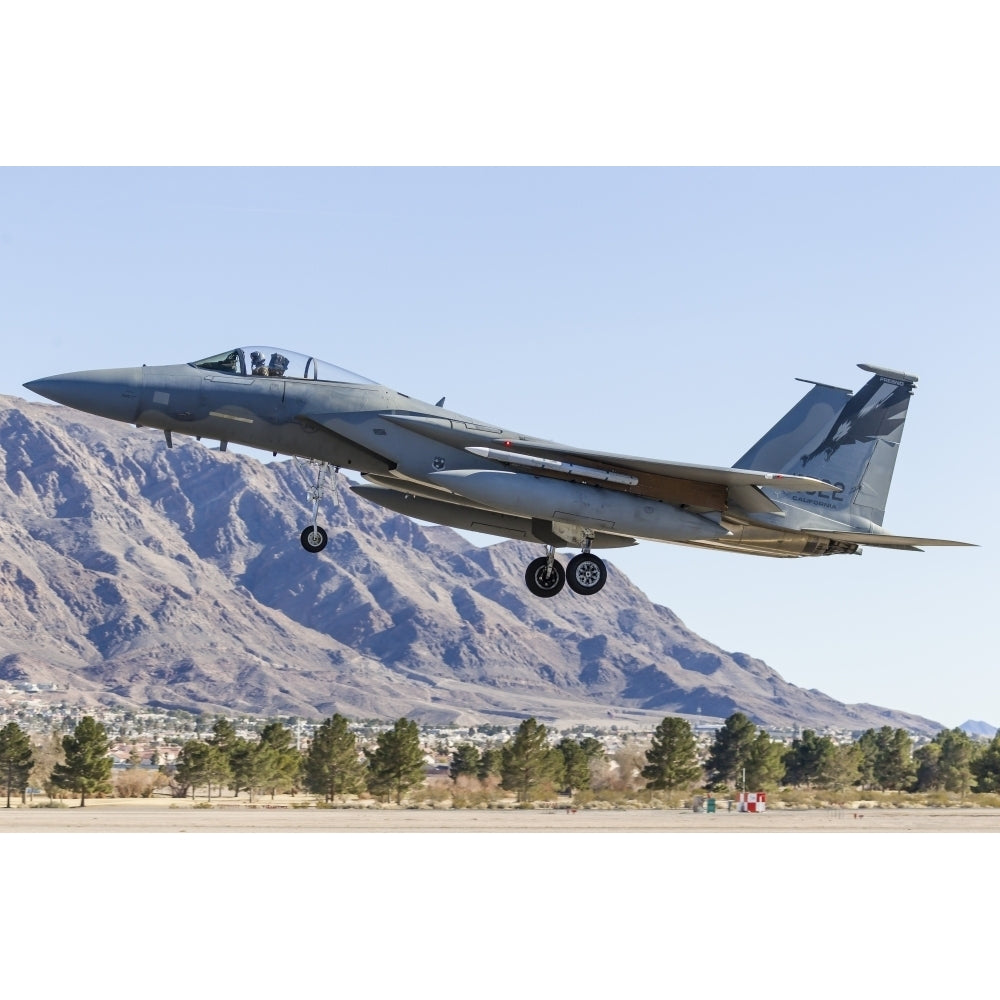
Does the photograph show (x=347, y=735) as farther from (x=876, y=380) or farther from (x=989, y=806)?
(x=876, y=380)

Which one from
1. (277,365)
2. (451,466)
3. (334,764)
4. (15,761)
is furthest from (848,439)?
(334,764)

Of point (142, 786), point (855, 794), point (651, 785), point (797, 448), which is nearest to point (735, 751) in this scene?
point (855, 794)

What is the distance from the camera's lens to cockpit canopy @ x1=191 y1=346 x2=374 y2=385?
29172 mm

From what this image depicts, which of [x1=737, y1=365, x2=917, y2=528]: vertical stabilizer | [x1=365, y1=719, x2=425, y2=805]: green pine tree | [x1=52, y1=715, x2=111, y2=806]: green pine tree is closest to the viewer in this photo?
[x1=737, y1=365, x2=917, y2=528]: vertical stabilizer

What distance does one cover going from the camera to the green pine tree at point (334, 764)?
116312 millimetres

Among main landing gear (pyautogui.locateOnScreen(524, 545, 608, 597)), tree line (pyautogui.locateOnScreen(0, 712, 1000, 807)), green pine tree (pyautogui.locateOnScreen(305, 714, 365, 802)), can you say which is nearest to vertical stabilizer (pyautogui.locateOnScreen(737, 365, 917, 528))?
main landing gear (pyautogui.locateOnScreen(524, 545, 608, 597))

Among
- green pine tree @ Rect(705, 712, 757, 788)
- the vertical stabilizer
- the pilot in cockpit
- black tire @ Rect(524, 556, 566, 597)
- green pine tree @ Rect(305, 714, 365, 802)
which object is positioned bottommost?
green pine tree @ Rect(305, 714, 365, 802)

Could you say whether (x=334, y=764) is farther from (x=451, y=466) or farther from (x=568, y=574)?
(x=451, y=466)

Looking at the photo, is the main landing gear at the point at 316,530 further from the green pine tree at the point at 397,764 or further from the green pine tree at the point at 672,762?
the green pine tree at the point at 672,762

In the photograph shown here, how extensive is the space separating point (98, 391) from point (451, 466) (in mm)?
7181

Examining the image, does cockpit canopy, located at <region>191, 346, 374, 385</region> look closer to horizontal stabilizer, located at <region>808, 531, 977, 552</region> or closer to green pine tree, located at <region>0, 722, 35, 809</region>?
horizontal stabilizer, located at <region>808, 531, 977, 552</region>

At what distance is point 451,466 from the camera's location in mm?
29844

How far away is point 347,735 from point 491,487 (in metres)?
91.3

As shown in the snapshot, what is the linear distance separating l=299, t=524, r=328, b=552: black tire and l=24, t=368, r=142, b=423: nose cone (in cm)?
406
